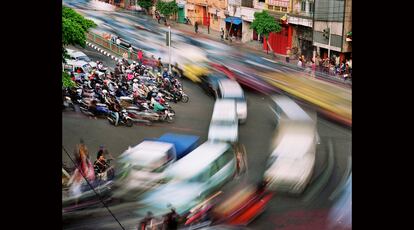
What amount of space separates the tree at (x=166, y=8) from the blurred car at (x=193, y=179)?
32.4 inches

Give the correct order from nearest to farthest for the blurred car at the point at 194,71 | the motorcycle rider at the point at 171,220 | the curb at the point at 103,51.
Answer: the motorcycle rider at the point at 171,220, the blurred car at the point at 194,71, the curb at the point at 103,51

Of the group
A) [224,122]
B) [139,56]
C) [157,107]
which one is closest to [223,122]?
[224,122]

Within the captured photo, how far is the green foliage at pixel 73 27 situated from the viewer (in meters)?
3.56

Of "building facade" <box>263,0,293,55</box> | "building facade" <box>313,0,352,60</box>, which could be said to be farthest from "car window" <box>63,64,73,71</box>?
"building facade" <box>313,0,352,60</box>

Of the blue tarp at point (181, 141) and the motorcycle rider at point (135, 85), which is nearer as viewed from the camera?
the blue tarp at point (181, 141)

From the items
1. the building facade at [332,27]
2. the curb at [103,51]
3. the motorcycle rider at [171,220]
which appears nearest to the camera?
the building facade at [332,27]

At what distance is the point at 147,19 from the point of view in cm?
371

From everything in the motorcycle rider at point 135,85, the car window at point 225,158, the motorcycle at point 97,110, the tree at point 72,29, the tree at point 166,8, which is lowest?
the car window at point 225,158

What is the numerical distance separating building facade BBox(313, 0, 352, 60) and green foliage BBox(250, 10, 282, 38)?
8.7 inches

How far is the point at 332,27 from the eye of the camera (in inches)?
134

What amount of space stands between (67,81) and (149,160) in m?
0.68

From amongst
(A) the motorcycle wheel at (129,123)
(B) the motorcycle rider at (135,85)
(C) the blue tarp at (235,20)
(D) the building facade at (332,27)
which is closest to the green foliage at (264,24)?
(C) the blue tarp at (235,20)

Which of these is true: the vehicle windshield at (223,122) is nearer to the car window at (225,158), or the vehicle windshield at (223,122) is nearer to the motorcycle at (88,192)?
the car window at (225,158)
